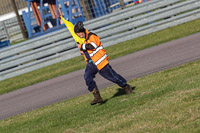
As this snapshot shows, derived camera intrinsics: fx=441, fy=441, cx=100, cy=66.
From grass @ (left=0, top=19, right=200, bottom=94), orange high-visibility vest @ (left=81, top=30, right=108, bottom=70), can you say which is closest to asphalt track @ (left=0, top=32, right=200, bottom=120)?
grass @ (left=0, top=19, right=200, bottom=94)

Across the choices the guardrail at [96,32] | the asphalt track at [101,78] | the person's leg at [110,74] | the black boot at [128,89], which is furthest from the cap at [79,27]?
the guardrail at [96,32]

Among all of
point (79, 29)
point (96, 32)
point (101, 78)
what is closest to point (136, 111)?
point (79, 29)

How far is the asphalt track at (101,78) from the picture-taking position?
1032 cm

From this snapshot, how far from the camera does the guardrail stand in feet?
54.3

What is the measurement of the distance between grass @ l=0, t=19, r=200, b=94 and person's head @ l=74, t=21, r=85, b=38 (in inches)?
265

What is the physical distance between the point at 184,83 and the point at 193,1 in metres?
10.2

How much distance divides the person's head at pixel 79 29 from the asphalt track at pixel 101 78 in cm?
Result: 252

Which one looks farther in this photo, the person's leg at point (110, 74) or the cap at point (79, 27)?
the person's leg at point (110, 74)

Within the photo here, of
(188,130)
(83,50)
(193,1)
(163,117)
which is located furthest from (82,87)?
(193,1)

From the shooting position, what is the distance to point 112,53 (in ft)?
50.0

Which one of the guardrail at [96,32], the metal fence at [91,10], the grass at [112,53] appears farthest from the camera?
the metal fence at [91,10]

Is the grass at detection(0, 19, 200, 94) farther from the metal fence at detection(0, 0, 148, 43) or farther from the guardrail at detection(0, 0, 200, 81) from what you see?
the metal fence at detection(0, 0, 148, 43)

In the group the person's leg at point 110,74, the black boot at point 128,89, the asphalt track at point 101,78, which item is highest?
the person's leg at point 110,74

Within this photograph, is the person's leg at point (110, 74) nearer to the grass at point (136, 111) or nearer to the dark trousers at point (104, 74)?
the dark trousers at point (104, 74)
